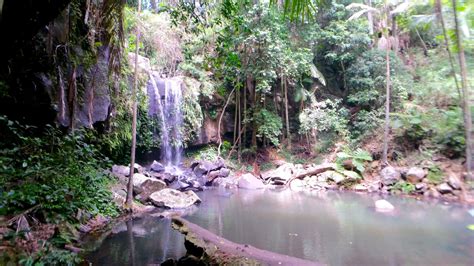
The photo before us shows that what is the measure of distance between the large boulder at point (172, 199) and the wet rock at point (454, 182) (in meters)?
8.67

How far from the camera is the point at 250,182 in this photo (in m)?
14.6

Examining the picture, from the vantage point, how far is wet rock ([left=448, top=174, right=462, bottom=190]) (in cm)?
1115

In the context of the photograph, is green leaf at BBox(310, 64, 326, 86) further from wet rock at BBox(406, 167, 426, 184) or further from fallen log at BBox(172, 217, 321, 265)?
fallen log at BBox(172, 217, 321, 265)

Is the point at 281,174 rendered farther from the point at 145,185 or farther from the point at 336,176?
the point at 145,185

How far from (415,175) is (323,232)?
6901 mm

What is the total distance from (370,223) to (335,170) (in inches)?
259

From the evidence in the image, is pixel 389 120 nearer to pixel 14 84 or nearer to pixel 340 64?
pixel 340 64

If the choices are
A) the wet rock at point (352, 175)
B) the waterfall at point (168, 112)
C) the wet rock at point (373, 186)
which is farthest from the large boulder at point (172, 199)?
the wet rock at point (373, 186)

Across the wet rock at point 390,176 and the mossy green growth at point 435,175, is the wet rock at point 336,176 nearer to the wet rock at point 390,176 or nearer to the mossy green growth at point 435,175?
the wet rock at point 390,176

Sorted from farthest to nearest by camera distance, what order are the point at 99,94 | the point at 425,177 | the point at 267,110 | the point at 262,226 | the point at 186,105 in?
the point at 267,110 → the point at 186,105 → the point at 425,177 → the point at 262,226 → the point at 99,94

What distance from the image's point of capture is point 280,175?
15.2 metres

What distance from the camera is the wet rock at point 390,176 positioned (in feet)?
41.5

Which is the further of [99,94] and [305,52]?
[305,52]

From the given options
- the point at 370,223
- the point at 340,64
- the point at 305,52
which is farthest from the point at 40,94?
the point at 340,64
